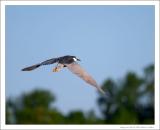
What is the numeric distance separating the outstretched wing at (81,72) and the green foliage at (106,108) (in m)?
8.83

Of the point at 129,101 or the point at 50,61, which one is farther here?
the point at 129,101

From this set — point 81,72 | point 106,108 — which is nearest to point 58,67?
point 81,72

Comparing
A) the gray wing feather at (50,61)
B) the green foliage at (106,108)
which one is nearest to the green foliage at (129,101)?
the green foliage at (106,108)

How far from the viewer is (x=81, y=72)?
25.7 feet

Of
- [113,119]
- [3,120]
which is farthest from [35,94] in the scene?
[3,120]

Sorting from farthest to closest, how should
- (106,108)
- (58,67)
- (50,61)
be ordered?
(106,108)
(50,61)
(58,67)

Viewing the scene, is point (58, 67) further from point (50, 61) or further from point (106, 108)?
point (106, 108)

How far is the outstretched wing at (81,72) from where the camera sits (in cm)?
754

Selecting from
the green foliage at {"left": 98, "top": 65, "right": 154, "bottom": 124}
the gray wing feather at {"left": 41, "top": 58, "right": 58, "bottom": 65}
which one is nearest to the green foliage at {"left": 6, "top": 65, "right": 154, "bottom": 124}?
the green foliage at {"left": 98, "top": 65, "right": 154, "bottom": 124}

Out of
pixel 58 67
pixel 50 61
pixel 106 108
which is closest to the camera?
pixel 58 67

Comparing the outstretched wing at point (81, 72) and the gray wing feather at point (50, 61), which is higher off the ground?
the gray wing feather at point (50, 61)

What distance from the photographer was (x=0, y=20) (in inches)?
387

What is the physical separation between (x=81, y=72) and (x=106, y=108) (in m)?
10.3

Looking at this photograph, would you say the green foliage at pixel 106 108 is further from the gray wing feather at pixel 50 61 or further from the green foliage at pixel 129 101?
the gray wing feather at pixel 50 61
